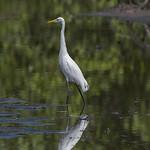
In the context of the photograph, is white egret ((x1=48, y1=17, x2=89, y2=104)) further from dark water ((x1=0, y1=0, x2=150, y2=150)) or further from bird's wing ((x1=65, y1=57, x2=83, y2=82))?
dark water ((x1=0, y1=0, x2=150, y2=150))

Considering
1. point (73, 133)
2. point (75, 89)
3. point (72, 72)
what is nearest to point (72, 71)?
point (72, 72)

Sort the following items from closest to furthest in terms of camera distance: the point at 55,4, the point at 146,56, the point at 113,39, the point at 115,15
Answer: the point at 146,56
the point at 113,39
the point at 115,15
the point at 55,4

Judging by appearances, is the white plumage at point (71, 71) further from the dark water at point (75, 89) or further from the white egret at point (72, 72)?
the dark water at point (75, 89)

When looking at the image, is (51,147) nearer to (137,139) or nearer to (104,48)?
(137,139)

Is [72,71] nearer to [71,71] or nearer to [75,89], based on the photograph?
[71,71]

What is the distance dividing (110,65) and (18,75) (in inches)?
122

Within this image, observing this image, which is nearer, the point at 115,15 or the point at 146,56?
the point at 146,56

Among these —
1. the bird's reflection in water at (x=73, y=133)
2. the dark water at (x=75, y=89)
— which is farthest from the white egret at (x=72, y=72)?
the bird's reflection in water at (x=73, y=133)

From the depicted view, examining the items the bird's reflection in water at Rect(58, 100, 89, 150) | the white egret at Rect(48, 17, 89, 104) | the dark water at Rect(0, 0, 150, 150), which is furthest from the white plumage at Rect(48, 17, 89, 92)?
the bird's reflection in water at Rect(58, 100, 89, 150)

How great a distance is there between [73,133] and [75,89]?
4.15 meters

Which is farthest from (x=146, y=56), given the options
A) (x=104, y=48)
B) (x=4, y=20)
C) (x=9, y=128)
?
(x=4, y=20)

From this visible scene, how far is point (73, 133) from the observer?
11.3 metres

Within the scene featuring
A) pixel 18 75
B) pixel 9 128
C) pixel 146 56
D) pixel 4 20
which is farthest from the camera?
pixel 4 20

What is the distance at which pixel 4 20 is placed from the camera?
109ft
